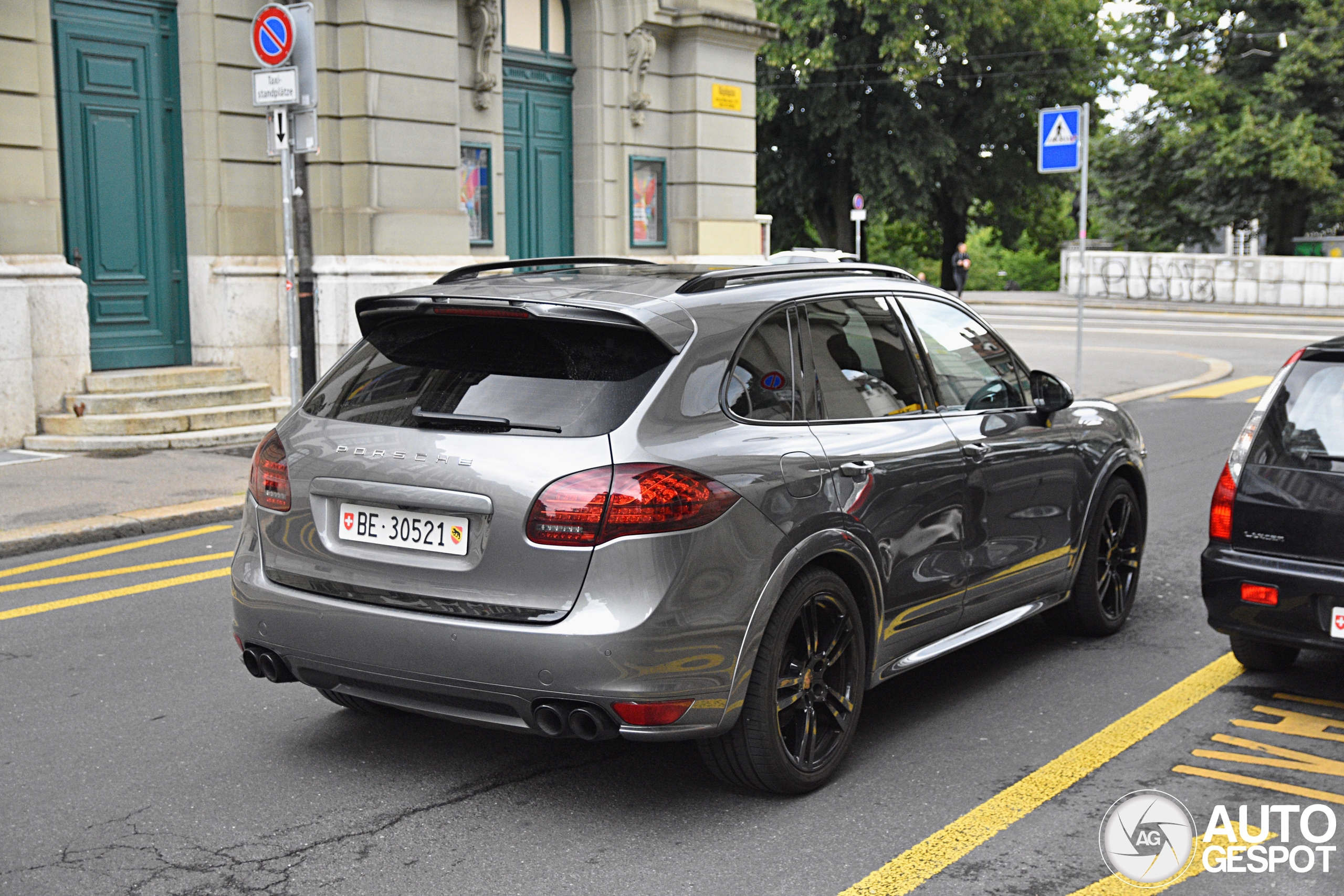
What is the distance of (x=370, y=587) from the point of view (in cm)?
435

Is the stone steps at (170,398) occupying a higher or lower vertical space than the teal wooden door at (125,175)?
lower

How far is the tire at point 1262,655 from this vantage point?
588 centimetres

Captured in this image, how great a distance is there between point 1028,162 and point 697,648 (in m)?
45.5

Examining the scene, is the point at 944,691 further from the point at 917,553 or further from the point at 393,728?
the point at 393,728

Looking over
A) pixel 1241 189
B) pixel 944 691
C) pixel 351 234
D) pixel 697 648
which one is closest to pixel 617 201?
pixel 351 234

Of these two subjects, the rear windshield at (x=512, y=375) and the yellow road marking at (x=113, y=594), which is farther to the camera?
the yellow road marking at (x=113, y=594)

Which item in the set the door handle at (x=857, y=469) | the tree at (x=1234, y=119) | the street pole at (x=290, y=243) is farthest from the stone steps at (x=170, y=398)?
the tree at (x=1234, y=119)

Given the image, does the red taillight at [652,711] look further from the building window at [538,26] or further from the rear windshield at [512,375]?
the building window at [538,26]

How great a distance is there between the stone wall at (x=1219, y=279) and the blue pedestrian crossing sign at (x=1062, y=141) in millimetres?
26987

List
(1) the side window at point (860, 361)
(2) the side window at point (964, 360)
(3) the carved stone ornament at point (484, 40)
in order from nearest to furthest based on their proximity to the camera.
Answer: (1) the side window at point (860, 361) → (2) the side window at point (964, 360) → (3) the carved stone ornament at point (484, 40)

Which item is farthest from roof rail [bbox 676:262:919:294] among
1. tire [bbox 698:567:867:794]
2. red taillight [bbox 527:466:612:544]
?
tire [bbox 698:567:867:794]

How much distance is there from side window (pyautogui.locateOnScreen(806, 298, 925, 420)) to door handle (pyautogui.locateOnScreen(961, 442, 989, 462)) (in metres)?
0.24

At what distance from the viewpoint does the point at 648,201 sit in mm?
19406

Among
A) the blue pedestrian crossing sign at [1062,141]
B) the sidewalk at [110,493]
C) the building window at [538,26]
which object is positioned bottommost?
the sidewalk at [110,493]
